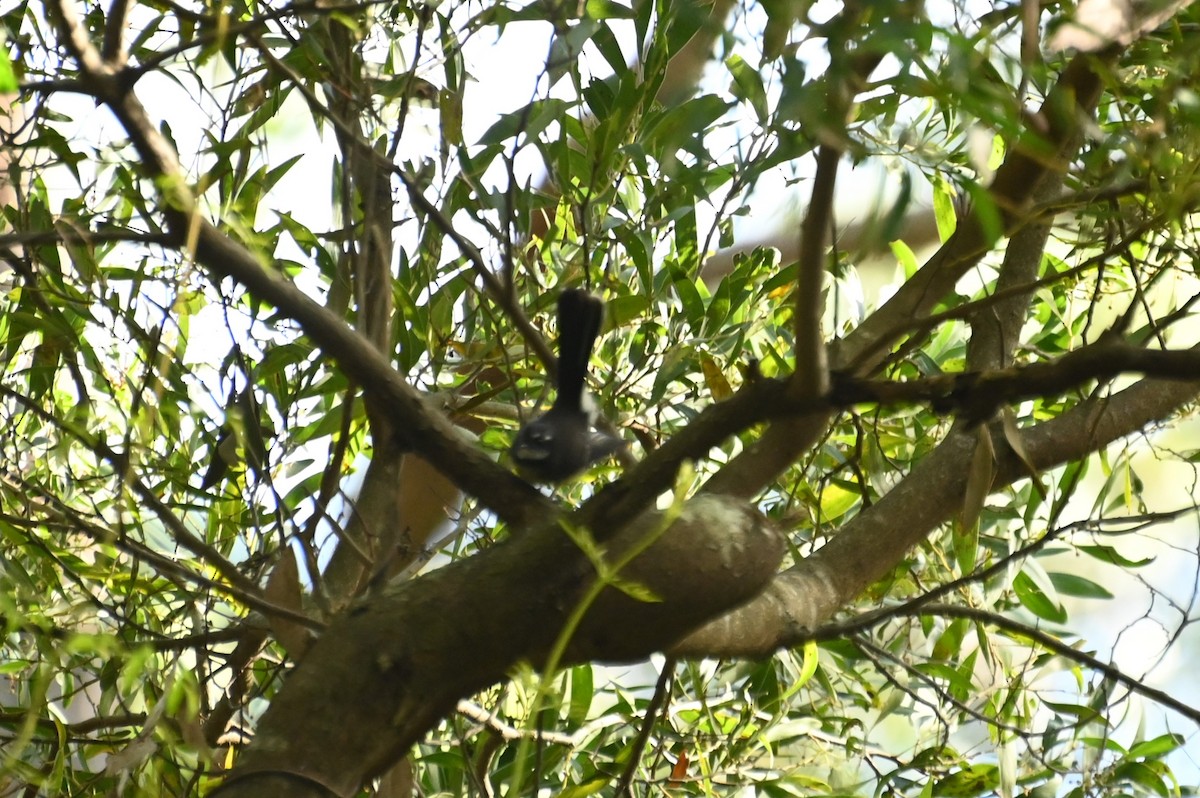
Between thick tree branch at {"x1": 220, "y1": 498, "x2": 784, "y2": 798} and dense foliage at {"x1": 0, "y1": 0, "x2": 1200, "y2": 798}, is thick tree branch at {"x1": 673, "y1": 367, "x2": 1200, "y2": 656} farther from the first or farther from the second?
thick tree branch at {"x1": 220, "y1": 498, "x2": 784, "y2": 798}

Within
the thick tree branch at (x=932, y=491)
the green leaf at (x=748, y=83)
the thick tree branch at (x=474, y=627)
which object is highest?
the green leaf at (x=748, y=83)

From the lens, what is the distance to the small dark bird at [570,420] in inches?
34.6

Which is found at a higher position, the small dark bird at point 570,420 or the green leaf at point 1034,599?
the small dark bird at point 570,420

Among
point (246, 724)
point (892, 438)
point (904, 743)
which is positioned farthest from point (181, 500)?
point (904, 743)

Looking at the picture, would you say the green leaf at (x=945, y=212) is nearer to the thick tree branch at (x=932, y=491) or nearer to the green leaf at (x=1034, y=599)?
the thick tree branch at (x=932, y=491)

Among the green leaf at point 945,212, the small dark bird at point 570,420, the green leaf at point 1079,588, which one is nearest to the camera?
the small dark bird at point 570,420

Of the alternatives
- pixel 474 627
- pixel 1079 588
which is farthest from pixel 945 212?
pixel 474 627

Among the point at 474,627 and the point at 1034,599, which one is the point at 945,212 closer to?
the point at 1034,599

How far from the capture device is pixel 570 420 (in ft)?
3.18

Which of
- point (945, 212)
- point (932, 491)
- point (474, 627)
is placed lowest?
point (474, 627)

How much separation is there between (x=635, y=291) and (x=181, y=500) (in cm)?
66

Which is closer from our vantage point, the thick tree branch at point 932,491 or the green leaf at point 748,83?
the green leaf at point 748,83

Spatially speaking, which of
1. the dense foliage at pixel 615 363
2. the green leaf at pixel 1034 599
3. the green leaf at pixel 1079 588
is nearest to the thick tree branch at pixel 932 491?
the dense foliage at pixel 615 363

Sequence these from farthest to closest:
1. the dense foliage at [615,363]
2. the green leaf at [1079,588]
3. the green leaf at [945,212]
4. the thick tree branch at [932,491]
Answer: the green leaf at [1079,588], the green leaf at [945,212], the thick tree branch at [932,491], the dense foliage at [615,363]
